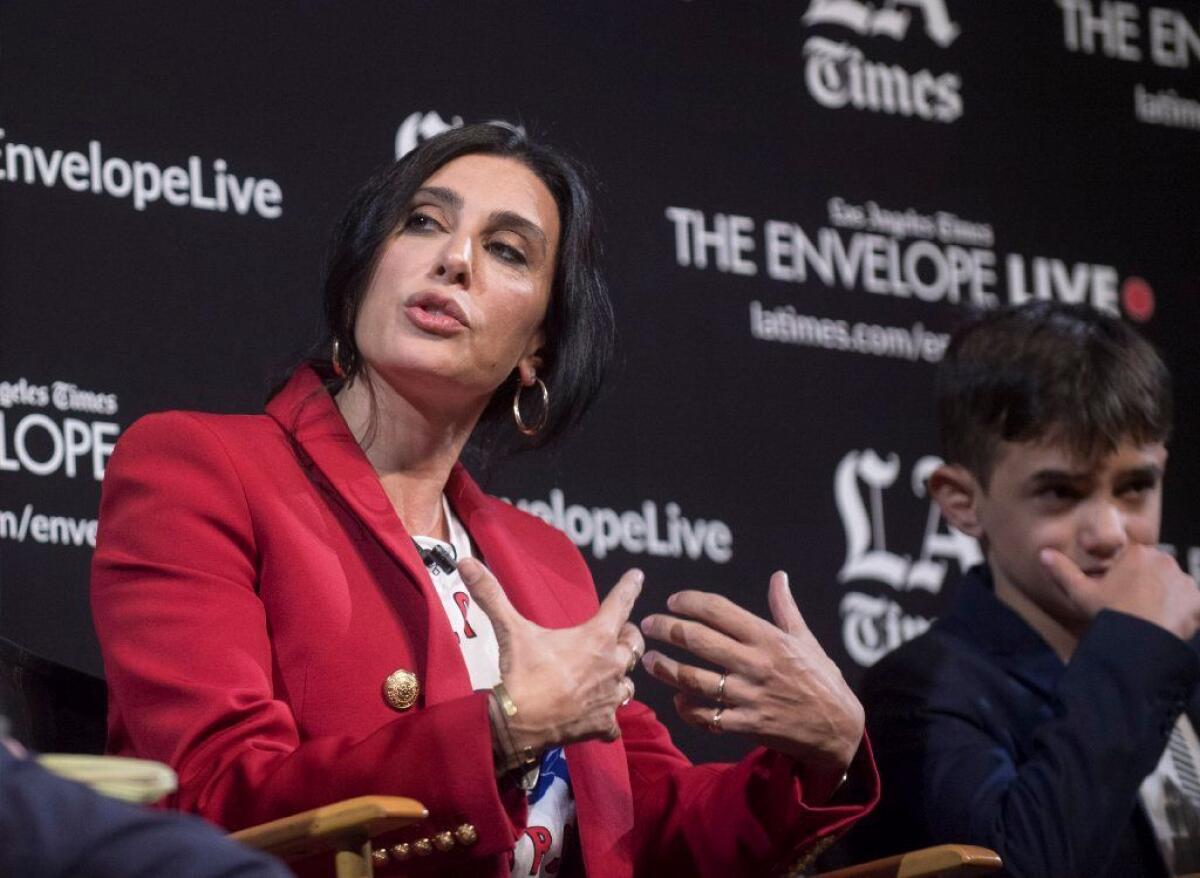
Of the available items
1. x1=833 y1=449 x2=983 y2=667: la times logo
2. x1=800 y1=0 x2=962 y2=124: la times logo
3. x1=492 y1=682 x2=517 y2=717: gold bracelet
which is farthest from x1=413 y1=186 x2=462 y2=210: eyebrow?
x1=800 y1=0 x2=962 y2=124: la times logo

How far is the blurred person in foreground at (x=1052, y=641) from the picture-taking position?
122 inches

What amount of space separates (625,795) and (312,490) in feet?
2.04

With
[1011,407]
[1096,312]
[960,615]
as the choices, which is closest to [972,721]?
[960,615]

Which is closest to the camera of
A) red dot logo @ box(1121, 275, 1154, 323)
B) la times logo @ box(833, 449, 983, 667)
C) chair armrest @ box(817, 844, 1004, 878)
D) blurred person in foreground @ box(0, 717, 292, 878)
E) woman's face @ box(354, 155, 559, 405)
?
blurred person in foreground @ box(0, 717, 292, 878)

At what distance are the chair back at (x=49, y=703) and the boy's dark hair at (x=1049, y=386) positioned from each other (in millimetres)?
1544

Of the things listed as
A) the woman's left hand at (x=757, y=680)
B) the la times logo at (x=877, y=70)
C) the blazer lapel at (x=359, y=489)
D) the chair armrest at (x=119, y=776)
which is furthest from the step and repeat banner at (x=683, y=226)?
the chair armrest at (x=119, y=776)

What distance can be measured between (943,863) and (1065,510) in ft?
3.09

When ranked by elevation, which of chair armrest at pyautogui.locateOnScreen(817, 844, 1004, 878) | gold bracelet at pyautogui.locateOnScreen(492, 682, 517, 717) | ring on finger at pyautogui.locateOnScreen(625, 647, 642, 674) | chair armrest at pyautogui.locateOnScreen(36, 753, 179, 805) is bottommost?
chair armrest at pyautogui.locateOnScreen(817, 844, 1004, 878)

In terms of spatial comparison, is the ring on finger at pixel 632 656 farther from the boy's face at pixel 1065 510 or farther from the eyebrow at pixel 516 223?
the boy's face at pixel 1065 510

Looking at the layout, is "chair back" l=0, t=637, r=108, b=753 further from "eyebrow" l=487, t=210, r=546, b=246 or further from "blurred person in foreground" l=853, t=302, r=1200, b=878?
"blurred person in foreground" l=853, t=302, r=1200, b=878

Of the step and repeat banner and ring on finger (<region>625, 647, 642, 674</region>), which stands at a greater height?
the step and repeat banner

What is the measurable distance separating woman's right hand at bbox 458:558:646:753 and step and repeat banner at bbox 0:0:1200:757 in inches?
49.4

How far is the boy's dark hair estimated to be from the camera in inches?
136

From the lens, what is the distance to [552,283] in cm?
330
